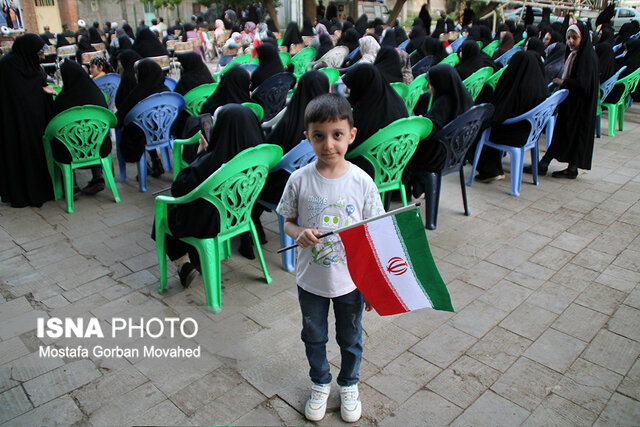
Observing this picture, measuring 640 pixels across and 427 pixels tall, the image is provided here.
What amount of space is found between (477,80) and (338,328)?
4455 millimetres

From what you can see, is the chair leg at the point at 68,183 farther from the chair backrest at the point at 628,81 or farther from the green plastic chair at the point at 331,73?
the chair backrest at the point at 628,81

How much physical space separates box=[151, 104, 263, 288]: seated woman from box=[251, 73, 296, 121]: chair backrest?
2905mm

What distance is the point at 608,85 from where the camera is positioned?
6.31 metres

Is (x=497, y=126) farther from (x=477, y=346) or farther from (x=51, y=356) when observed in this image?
(x=51, y=356)

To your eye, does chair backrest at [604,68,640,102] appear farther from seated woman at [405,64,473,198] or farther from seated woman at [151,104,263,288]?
seated woman at [151,104,263,288]

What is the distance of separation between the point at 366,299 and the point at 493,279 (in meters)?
1.73

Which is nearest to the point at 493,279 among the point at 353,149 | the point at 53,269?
the point at 353,149

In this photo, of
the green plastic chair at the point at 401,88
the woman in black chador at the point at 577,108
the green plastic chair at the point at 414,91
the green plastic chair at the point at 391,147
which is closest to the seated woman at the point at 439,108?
the green plastic chair at the point at 391,147

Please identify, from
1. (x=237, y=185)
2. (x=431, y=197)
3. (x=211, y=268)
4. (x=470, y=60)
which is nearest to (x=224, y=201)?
(x=237, y=185)

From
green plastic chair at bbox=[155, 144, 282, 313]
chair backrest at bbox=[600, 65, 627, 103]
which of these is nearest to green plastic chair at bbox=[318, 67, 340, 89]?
chair backrest at bbox=[600, 65, 627, 103]

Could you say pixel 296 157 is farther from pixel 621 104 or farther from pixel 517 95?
pixel 621 104

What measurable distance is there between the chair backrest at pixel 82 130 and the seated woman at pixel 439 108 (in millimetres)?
2720

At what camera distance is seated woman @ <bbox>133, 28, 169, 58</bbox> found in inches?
354

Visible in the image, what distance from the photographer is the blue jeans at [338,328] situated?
80.0 inches
